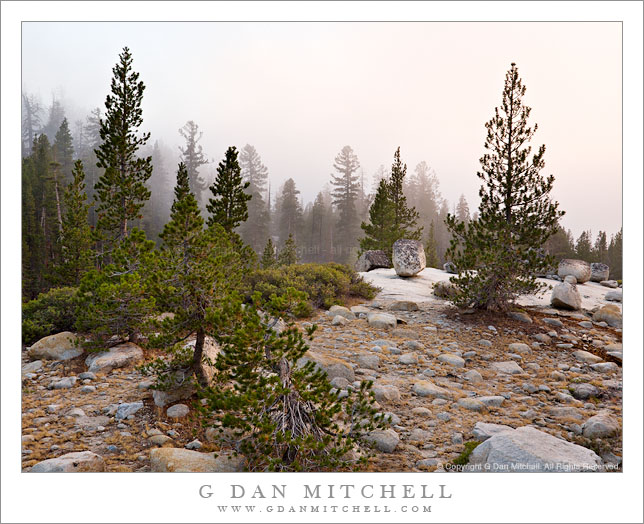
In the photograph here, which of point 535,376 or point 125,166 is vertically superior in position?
point 125,166

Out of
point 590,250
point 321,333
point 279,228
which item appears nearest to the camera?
point 321,333

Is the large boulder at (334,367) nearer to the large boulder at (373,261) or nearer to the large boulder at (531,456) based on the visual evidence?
the large boulder at (531,456)

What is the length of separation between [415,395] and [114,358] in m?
4.58

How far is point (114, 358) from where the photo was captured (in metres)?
5.96

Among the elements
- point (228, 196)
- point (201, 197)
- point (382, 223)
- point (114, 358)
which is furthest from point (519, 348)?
point (201, 197)

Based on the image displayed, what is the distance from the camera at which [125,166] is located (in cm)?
1046

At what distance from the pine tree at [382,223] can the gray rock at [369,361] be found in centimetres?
1509

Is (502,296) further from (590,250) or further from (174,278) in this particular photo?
(174,278)

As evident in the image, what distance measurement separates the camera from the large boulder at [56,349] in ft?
20.0

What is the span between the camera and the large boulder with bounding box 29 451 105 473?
3.28 metres

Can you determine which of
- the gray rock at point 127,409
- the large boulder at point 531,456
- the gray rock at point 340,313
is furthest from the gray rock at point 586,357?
the gray rock at point 127,409

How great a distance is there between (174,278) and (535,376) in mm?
5553

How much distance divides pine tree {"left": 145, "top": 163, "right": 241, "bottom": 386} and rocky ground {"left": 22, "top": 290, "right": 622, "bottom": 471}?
2.98 feet
